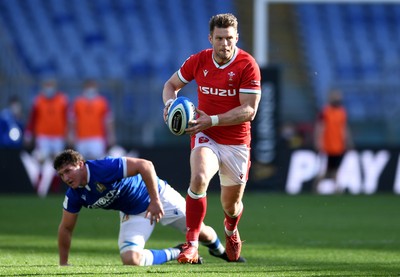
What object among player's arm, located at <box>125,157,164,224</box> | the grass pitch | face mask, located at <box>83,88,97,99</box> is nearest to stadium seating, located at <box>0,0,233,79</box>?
face mask, located at <box>83,88,97,99</box>

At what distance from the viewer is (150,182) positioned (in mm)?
8219

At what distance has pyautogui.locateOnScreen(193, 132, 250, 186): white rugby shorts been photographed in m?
8.50

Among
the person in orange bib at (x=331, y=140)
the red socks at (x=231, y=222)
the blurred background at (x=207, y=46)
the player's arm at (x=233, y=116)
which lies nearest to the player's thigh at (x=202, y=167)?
the player's arm at (x=233, y=116)

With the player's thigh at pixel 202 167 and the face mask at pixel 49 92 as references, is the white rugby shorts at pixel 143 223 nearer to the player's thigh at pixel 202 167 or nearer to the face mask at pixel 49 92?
the player's thigh at pixel 202 167

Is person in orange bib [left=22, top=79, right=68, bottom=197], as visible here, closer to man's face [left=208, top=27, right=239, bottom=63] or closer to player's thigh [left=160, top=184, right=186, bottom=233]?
player's thigh [left=160, top=184, right=186, bottom=233]

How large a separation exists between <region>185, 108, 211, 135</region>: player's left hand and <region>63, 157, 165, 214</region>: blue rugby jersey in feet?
2.55

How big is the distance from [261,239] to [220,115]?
3.98m

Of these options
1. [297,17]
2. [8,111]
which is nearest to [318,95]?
[297,17]

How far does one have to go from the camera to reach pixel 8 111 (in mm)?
19031

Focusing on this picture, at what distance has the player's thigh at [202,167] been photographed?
320 inches

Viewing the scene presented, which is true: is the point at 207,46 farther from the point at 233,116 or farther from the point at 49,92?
the point at 233,116

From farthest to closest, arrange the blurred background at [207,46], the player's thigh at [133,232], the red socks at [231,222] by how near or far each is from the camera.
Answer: the blurred background at [207,46] < the red socks at [231,222] < the player's thigh at [133,232]

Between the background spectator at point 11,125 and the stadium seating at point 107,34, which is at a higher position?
the stadium seating at point 107,34

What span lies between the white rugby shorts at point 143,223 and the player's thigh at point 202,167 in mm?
842
